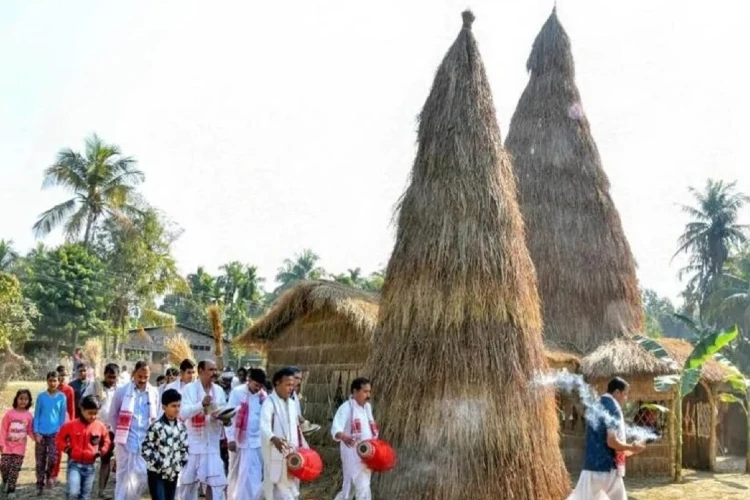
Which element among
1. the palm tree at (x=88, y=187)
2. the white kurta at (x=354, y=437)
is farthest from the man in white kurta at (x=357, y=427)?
the palm tree at (x=88, y=187)

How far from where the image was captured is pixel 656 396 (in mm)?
16250

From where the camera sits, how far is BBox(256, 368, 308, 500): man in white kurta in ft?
25.1

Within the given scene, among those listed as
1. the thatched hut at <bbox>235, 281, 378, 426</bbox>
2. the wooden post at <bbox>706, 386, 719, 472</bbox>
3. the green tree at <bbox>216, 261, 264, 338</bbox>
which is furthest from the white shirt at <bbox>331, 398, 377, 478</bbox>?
the green tree at <bbox>216, 261, 264, 338</bbox>

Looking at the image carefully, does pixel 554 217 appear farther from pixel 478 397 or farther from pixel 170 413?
pixel 170 413

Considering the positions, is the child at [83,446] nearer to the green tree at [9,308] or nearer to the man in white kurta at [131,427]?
the man in white kurta at [131,427]

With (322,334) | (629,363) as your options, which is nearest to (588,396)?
(629,363)

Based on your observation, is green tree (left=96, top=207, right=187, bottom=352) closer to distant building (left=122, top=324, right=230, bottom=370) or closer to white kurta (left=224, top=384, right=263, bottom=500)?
distant building (left=122, top=324, right=230, bottom=370)

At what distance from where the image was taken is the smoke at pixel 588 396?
7.63m

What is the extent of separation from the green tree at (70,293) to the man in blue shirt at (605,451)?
33499 millimetres

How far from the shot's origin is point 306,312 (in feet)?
50.3

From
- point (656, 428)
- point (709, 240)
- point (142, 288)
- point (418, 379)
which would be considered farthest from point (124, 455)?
point (709, 240)

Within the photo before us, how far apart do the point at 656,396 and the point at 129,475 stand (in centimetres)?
1173

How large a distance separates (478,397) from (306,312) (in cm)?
583

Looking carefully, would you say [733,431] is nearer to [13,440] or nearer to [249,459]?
[249,459]
